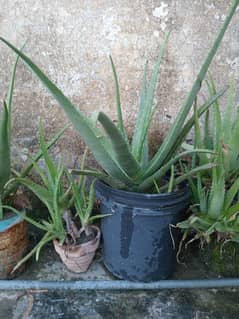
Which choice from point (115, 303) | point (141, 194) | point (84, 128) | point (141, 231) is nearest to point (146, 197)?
point (141, 194)

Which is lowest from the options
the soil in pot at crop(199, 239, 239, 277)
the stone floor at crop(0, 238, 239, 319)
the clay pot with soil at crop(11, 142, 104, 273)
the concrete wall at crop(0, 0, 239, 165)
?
the stone floor at crop(0, 238, 239, 319)

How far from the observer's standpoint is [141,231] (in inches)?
52.9

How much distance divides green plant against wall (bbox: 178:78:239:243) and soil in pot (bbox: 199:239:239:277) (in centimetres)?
7

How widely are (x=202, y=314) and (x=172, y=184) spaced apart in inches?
19.3

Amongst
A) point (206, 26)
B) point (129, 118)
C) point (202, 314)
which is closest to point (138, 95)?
point (129, 118)

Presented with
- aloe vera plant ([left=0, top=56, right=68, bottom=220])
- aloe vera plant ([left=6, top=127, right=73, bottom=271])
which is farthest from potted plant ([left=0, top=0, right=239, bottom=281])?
aloe vera plant ([left=0, top=56, right=68, bottom=220])

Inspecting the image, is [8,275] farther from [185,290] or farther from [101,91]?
[101,91]

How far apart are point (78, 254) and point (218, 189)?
0.59 metres

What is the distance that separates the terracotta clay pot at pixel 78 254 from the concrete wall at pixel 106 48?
1.73 ft

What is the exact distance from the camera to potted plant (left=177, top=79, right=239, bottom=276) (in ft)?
4.14

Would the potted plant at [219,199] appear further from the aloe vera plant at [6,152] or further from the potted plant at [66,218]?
the aloe vera plant at [6,152]

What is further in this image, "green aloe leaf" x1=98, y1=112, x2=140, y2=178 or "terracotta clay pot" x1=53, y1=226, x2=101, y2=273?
"terracotta clay pot" x1=53, y1=226, x2=101, y2=273

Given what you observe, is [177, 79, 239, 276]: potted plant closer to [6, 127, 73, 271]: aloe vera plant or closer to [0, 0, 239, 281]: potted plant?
[0, 0, 239, 281]: potted plant

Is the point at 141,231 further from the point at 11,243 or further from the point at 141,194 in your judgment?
the point at 11,243
